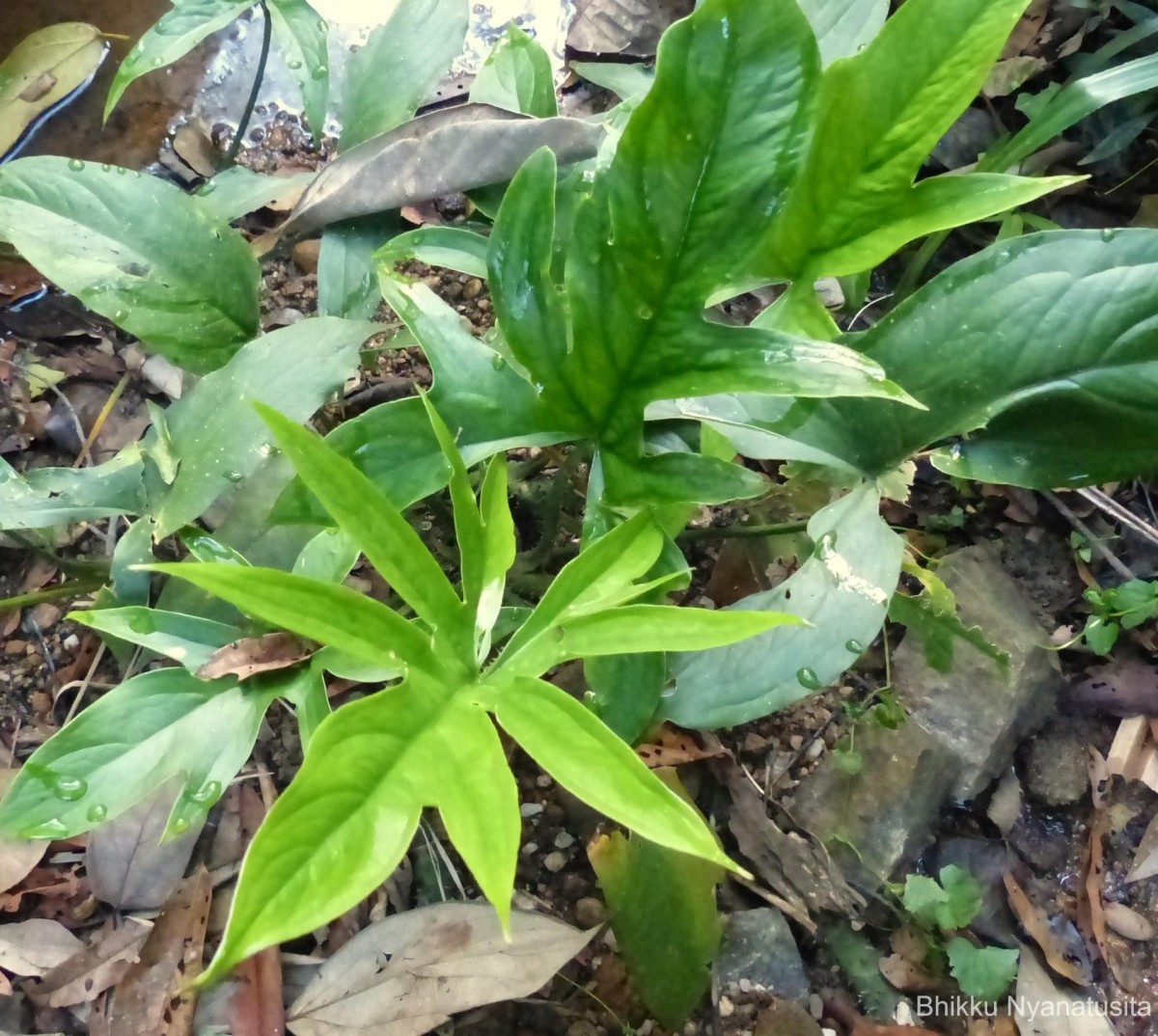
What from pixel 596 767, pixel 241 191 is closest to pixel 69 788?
pixel 596 767

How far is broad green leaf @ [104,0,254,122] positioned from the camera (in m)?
0.78

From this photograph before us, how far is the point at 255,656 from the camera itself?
636 mm

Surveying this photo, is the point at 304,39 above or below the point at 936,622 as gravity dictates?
above

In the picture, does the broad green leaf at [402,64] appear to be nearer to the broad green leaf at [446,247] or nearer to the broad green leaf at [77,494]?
the broad green leaf at [446,247]

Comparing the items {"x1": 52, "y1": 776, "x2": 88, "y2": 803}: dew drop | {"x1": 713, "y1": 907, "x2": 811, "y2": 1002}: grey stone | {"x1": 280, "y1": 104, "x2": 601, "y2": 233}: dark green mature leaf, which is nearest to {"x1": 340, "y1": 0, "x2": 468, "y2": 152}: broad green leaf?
{"x1": 280, "y1": 104, "x2": 601, "y2": 233}: dark green mature leaf

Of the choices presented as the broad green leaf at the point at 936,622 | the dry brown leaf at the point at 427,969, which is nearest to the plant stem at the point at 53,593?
the dry brown leaf at the point at 427,969

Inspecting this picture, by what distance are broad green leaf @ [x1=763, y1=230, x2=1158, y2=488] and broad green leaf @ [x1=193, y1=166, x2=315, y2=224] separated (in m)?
0.60

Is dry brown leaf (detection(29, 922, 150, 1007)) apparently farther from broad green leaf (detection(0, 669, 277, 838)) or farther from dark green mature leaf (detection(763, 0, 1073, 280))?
dark green mature leaf (detection(763, 0, 1073, 280))

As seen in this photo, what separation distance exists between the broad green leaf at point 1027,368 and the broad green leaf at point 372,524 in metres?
0.34

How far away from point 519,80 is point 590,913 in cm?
86

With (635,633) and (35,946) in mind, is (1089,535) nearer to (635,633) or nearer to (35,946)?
(635,633)

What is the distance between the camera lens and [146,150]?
1158mm

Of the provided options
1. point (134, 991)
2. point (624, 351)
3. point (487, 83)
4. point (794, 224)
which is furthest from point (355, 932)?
point (487, 83)

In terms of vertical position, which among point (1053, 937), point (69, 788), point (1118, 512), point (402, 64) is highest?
point (402, 64)
